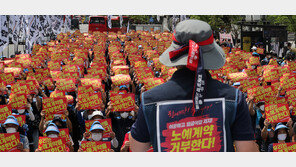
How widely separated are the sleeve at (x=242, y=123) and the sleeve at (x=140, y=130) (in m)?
0.45

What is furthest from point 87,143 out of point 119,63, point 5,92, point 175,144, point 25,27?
point 25,27

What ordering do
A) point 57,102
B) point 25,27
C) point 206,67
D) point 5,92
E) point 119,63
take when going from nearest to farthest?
point 206,67 < point 57,102 < point 5,92 < point 119,63 < point 25,27

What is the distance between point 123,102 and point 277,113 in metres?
2.90

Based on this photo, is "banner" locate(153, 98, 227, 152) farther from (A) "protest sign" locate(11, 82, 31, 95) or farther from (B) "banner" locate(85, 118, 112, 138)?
(A) "protest sign" locate(11, 82, 31, 95)

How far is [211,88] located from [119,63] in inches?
493

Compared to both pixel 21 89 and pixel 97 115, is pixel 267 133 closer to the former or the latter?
pixel 97 115

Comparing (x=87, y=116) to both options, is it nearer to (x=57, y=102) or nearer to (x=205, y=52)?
(x=57, y=102)

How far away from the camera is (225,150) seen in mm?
2039

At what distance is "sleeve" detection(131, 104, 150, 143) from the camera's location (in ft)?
6.68

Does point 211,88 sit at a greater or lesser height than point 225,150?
greater

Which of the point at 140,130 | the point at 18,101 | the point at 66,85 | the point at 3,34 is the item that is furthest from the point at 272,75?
A: the point at 3,34

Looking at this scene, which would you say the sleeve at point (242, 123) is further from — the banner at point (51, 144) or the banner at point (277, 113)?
the banner at point (277, 113)

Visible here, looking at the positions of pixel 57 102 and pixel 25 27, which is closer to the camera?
pixel 57 102

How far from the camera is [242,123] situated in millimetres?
2008
